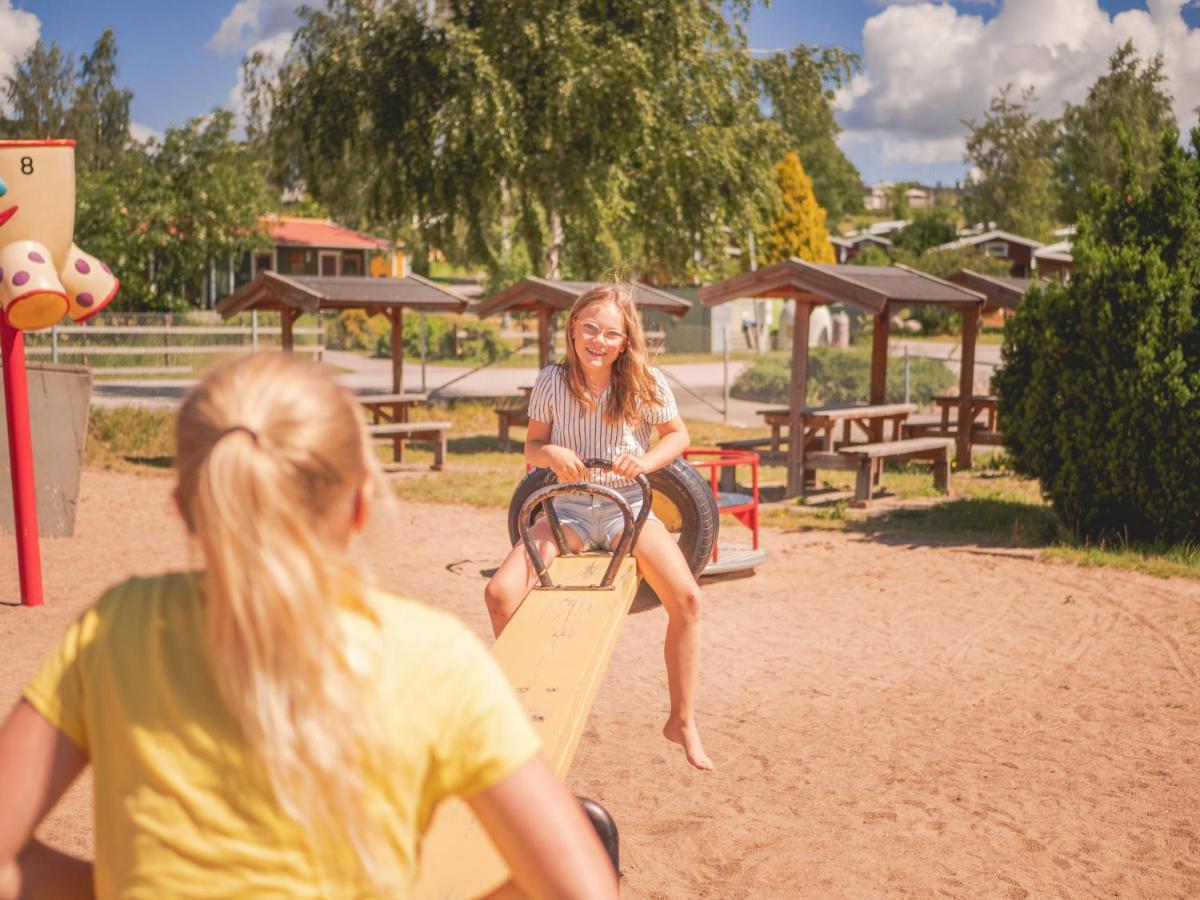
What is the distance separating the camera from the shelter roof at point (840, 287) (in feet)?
41.3

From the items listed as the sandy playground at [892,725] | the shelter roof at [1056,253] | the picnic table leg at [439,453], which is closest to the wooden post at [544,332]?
the picnic table leg at [439,453]

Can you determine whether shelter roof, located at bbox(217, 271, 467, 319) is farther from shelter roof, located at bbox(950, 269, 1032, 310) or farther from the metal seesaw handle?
the metal seesaw handle

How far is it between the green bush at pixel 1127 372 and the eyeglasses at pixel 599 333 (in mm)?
5662

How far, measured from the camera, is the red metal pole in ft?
24.5

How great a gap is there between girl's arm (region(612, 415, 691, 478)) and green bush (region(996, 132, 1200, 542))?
536cm

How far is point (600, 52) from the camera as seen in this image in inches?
911

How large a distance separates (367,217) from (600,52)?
605 cm

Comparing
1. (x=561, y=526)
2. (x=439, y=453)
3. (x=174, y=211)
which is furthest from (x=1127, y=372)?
(x=174, y=211)

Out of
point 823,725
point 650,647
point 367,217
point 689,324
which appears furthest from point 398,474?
point 689,324

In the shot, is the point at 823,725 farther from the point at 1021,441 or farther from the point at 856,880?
the point at 1021,441

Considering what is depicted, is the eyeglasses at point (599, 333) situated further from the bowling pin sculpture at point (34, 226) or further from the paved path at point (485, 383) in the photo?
the paved path at point (485, 383)

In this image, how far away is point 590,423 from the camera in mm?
4785

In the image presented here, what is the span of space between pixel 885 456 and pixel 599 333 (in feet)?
27.9

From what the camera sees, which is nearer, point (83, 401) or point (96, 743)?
point (96, 743)
